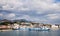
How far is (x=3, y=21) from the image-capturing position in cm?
6562

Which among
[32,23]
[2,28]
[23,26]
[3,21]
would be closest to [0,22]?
[3,21]

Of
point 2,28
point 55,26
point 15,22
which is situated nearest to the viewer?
point 2,28

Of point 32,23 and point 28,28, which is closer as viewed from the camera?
point 28,28

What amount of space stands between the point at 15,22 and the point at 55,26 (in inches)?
810

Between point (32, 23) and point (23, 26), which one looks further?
point (32, 23)

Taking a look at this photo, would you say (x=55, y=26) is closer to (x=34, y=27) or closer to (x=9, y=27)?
(x=34, y=27)

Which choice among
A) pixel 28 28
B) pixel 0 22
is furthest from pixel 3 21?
pixel 28 28

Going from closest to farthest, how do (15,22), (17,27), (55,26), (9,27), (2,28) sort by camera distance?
(2,28)
(9,27)
(17,27)
(15,22)
(55,26)

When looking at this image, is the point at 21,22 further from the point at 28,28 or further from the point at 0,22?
the point at 0,22

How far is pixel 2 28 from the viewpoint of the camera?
5878cm

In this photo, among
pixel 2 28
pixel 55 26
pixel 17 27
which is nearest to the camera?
pixel 2 28

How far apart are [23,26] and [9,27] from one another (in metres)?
9.56

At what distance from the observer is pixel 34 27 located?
71.1m

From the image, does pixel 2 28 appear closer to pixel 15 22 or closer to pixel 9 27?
pixel 9 27
